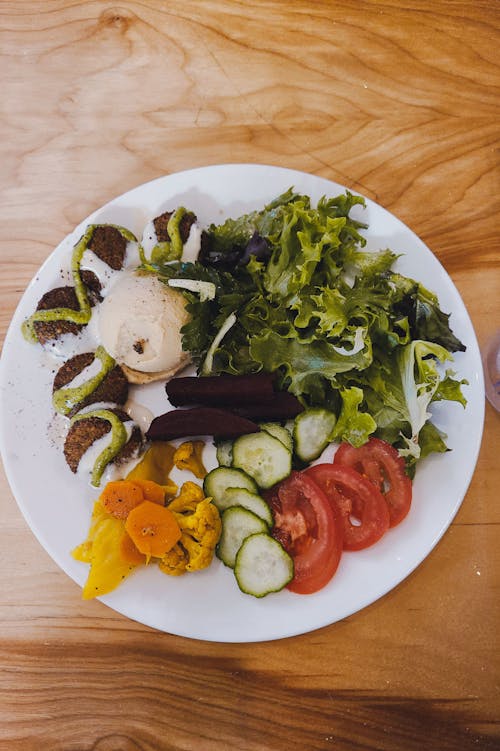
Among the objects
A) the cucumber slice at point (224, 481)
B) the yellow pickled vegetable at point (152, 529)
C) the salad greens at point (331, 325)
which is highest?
the salad greens at point (331, 325)

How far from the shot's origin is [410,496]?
219 cm

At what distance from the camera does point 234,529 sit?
2.16m

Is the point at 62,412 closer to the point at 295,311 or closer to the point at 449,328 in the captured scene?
the point at 295,311

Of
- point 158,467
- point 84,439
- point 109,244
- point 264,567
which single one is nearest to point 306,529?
point 264,567

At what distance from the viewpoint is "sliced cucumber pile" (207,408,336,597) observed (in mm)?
2088

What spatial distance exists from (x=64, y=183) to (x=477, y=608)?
266 cm

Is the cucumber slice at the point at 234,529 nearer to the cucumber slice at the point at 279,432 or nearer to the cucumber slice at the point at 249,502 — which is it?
the cucumber slice at the point at 249,502

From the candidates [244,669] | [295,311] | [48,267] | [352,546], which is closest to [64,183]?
[48,267]

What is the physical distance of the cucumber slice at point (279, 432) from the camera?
229 centimetres

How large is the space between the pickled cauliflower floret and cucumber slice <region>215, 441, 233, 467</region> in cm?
18

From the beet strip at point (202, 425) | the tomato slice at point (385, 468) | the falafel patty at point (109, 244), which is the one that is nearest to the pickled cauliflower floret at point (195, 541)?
the beet strip at point (202, 425)

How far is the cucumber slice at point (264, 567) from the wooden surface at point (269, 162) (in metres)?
0.37

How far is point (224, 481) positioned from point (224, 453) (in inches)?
5.4

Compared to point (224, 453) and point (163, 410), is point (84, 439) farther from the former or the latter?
point (224, 453)
